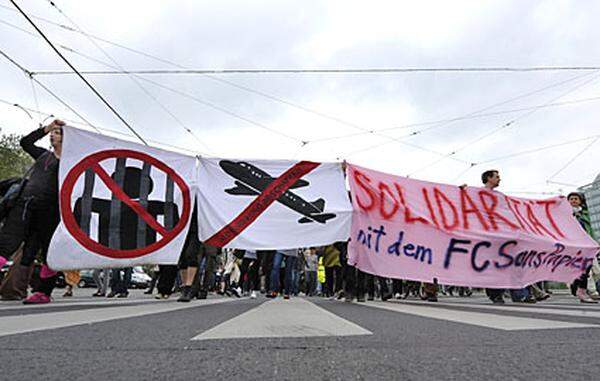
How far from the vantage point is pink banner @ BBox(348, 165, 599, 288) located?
6191 mm

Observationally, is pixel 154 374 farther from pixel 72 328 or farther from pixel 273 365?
pixel 72 328

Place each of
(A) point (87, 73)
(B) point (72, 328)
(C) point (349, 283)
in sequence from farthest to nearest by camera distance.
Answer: (A) point (87, 73)
(C) point (349, 283)
(B) point (72, 328)

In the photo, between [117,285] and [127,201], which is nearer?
→ [127,201]

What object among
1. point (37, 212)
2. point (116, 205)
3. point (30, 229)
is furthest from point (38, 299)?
point (116, 205)

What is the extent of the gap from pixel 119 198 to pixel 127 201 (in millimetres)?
106

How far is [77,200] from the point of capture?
210 inches

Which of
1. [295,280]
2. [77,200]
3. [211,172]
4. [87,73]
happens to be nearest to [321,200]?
[211,172]

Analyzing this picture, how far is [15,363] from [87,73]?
42.0 feet

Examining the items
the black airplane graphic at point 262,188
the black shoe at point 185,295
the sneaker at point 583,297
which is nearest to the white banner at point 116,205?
the black shoe at point 185,295

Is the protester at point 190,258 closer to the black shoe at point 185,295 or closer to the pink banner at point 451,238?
the black shoe at point 185,295

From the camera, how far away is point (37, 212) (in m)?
4.98

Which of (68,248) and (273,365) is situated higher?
(68,248)

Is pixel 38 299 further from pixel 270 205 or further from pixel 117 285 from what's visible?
pixel 117 285

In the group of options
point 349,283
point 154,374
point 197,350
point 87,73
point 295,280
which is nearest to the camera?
point 154,374
